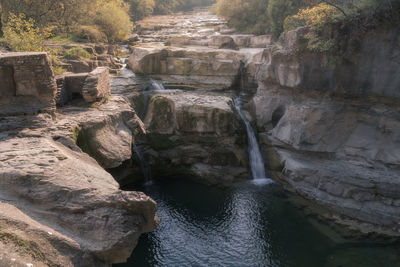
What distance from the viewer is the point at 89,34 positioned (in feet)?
68.1

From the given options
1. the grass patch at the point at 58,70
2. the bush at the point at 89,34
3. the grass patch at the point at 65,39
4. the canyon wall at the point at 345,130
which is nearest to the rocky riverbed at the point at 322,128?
the canyon wall at the point at 345,130

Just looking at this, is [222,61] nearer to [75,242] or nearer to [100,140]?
[100,140]

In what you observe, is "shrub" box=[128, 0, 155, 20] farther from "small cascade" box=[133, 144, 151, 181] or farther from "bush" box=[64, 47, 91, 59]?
"small cascade" box=[133, 144, 151, 181]

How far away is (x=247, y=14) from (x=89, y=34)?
46.6ft

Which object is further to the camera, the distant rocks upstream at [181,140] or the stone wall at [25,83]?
the stone wall at [25,83]

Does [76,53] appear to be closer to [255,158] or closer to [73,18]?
[73,18]

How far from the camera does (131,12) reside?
35.7 metres

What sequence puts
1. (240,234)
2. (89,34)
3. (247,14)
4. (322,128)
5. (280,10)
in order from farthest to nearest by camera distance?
(247,14)
(280,10)
(89,34)
(322,128)
(240,234)

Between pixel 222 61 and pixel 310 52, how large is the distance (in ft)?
22.2

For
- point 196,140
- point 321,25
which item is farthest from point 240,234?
point 321,25

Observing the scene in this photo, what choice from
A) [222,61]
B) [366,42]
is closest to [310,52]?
[366,42]

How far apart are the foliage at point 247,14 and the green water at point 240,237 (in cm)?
1798

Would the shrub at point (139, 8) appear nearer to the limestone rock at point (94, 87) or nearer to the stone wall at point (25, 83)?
the limestone rock at point (94, 87)

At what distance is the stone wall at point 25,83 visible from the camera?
27.6 feet
